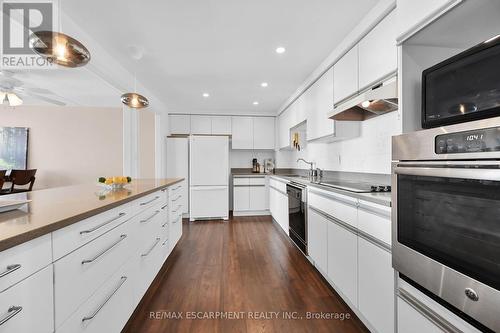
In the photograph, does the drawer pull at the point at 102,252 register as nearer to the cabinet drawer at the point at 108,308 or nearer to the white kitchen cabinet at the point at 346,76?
the cabinet drawer at the point at 108,308

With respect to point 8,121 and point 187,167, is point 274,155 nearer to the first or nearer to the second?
point 187,167

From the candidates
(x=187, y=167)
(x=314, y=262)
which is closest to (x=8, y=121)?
(x=187, y=167)

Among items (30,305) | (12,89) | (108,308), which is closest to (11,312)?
(30,305)

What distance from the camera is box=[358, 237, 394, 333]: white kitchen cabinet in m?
1.21

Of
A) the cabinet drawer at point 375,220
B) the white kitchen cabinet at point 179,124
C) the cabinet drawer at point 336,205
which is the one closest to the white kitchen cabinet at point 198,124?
the white kitchen cabinet at point 179,124

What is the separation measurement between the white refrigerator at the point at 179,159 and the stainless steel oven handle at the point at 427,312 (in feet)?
13.7

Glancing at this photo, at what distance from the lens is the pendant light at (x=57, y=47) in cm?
123

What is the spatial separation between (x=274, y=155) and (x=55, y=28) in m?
4.39

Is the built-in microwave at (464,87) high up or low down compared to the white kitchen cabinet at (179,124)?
down

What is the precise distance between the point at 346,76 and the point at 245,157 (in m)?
3.53

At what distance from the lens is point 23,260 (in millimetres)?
675

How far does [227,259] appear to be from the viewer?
265cm

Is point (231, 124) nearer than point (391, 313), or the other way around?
point (391, 313)

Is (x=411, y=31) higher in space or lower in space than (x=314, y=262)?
higher
